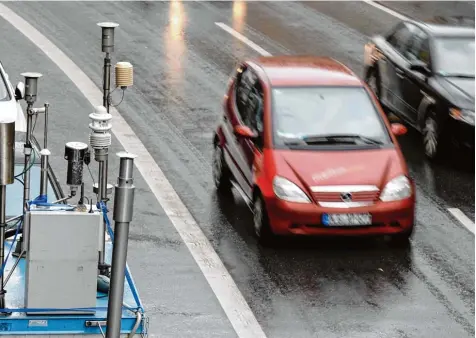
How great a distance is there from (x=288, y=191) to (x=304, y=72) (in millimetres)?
2271

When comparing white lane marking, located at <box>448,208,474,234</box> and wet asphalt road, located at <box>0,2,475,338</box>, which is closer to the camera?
wet asphalt road, located at <box>0,2,475,338</box>

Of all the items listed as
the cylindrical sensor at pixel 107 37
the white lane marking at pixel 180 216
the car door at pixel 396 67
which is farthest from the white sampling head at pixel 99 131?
the car door at pixel 396 67

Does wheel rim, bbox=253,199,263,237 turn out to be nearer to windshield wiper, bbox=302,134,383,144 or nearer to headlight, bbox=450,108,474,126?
windshield wiper, bbox=302,134,383,144

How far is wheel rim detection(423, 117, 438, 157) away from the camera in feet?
63.1

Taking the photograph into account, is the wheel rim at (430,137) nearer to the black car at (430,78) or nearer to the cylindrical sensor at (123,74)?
the black car at (430,78)

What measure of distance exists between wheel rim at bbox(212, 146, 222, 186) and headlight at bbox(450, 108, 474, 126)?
139 inches

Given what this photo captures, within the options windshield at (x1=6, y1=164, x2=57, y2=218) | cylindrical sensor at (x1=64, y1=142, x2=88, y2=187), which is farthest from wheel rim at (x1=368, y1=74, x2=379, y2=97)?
cylindrical sensor at (x1=64, y1=142, x2=88, y2=187)

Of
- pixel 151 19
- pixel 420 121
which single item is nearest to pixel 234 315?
pixel 420 121

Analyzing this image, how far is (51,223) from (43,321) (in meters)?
0.71

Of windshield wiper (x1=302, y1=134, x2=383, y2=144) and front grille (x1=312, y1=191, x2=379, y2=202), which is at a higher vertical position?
windshield wiper (x1=302, y1=134, x2=383, y2=144)

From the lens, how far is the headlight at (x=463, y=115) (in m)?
18.8

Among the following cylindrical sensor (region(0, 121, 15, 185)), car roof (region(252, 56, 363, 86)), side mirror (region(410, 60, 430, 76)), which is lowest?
side mirror (region(410, 60, 430, 76))

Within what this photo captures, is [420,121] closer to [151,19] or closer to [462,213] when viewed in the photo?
[462,213]

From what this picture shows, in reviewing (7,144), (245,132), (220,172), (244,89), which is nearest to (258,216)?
(245,132)
